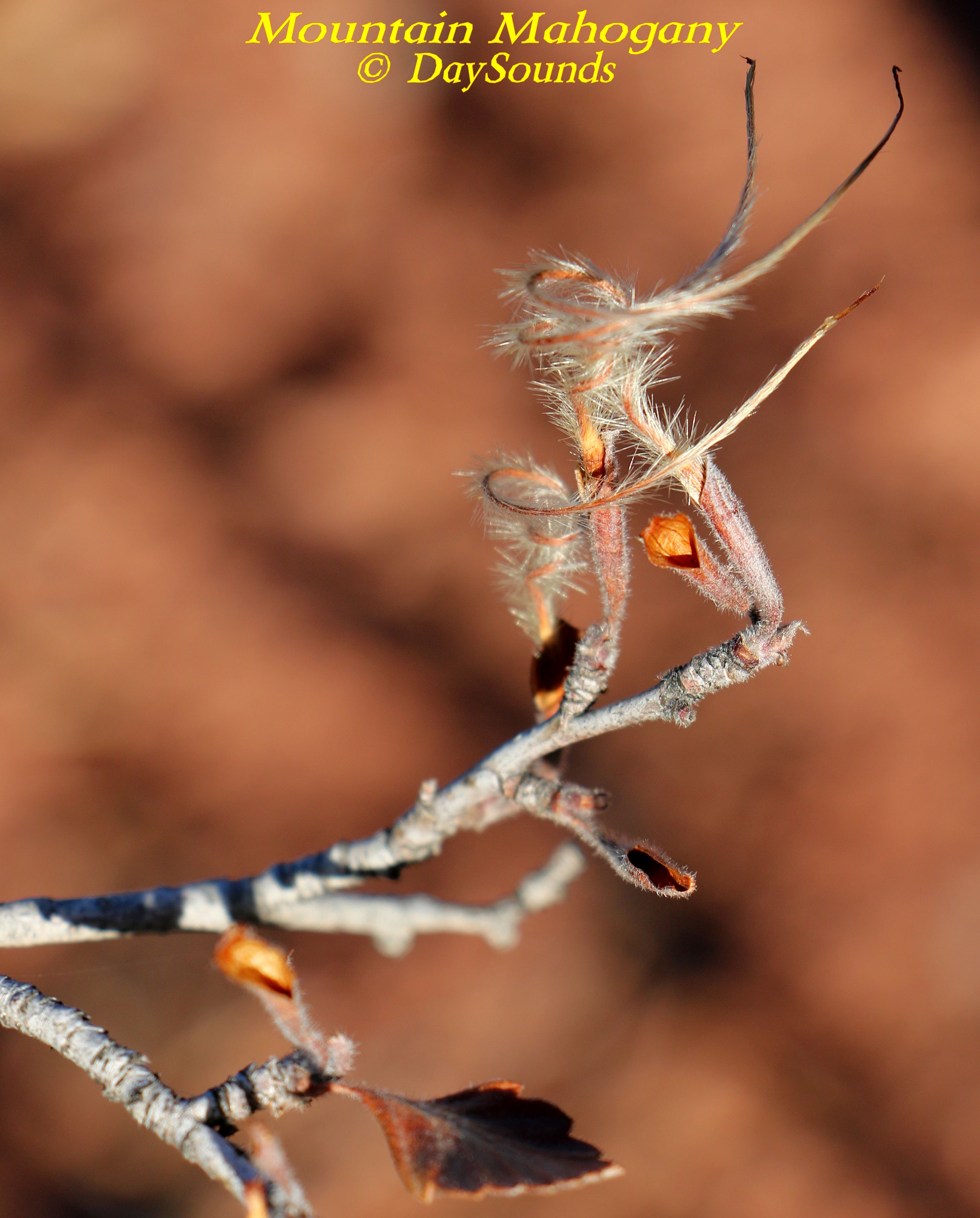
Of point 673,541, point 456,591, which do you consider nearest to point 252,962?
point 673,541

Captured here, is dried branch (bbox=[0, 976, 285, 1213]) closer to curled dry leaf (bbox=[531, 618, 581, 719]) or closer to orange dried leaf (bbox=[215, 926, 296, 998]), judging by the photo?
orange dried leaf (bbox=[215, 926, 296, 998])

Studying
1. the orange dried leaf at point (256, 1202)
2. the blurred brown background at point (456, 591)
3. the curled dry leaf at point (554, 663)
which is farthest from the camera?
the blurred brown background at point (456, 591)

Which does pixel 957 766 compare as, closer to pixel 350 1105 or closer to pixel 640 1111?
pixel 640 1111

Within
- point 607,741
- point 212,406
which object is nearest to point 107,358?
point 212,406

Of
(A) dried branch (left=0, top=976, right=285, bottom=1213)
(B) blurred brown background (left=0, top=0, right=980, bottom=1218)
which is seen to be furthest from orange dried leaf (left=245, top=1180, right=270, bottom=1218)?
(B) blurred brown background (left=0, top=0, right=980, bottom=1218)

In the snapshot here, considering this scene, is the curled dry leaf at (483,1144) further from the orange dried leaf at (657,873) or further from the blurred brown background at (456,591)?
the blurred brown background at (456,591)

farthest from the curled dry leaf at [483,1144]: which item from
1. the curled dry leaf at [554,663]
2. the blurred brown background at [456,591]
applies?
the blurred brown background at [456,591]

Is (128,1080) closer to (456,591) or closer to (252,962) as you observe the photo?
(252,962)
